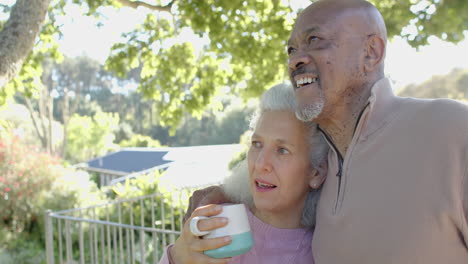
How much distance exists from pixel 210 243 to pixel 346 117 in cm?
76

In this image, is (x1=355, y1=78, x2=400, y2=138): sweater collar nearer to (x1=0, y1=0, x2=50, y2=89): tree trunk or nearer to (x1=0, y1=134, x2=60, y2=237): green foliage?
(x1=0, y1=0, x2=50, y2=89): tree trunk

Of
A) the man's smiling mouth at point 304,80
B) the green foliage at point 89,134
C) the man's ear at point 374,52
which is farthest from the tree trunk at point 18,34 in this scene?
the green foliage at point 89,134

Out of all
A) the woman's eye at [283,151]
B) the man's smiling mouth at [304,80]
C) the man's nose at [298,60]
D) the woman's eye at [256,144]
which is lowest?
the woman's eye at [283,151]

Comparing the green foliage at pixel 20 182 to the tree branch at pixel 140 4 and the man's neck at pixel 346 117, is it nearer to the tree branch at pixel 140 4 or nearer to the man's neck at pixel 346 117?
the tree branch at pixel 140 4

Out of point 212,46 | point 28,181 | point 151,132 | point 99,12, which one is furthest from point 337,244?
point 151,132

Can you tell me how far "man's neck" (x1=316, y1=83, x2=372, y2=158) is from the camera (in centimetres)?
169

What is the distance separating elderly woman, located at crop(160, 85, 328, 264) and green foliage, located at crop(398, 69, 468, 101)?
29625 mm

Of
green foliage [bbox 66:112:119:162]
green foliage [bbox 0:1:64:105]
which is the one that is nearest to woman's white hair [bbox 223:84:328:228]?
green foliage [bbox 0:1:64:105]

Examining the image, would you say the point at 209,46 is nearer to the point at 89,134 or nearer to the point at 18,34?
the point at 18,34

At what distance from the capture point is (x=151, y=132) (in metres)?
52.4

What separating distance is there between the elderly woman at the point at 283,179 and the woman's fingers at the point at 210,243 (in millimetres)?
264

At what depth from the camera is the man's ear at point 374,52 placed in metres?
1.68

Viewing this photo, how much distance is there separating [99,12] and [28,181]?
4.85m

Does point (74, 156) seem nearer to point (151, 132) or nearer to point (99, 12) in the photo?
point (151, 132)
